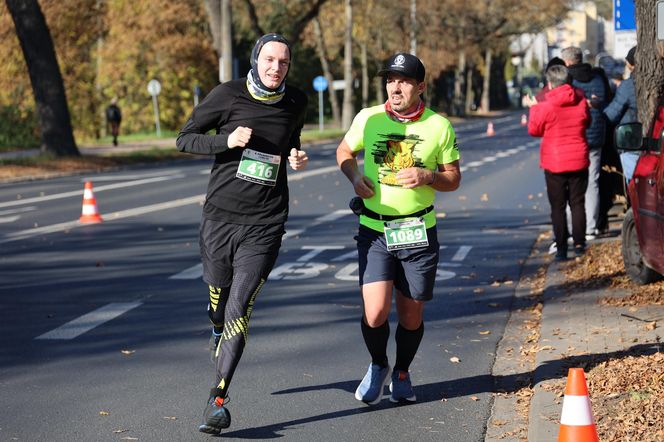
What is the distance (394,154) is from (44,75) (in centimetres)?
2779

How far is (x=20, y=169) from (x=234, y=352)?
2438 centimetres

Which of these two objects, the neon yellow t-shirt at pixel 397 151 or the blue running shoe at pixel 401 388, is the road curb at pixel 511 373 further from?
the neon yellow t-shirt at pixel 397 151

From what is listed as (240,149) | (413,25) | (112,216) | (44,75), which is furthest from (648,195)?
(413,25)

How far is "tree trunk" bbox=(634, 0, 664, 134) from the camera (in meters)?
10.6

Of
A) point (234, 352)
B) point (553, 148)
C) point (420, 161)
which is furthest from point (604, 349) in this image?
point (553, 148)

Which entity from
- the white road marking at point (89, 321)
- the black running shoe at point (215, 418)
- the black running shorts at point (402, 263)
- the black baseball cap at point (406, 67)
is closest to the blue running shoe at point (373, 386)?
the black running shorts at point (402, 263)

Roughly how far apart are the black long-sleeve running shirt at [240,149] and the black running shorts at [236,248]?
0.05m

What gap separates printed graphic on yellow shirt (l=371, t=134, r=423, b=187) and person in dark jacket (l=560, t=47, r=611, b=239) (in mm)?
6732

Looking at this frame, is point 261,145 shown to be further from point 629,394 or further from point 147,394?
point 629,394

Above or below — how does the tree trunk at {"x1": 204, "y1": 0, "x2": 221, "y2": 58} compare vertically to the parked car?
above

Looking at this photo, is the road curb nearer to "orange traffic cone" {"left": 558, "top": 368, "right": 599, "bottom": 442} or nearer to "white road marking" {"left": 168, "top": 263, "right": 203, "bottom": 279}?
"orange traffic cone" {"left": 558, "top": 368, "right": 599, "bottom": 442}

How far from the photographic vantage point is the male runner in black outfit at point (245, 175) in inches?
241

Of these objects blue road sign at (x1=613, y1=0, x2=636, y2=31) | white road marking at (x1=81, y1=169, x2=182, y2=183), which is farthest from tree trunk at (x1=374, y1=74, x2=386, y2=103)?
blue road sign at (x1=613, y1=0, x2=636, y2=31)

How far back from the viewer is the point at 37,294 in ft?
34.3
